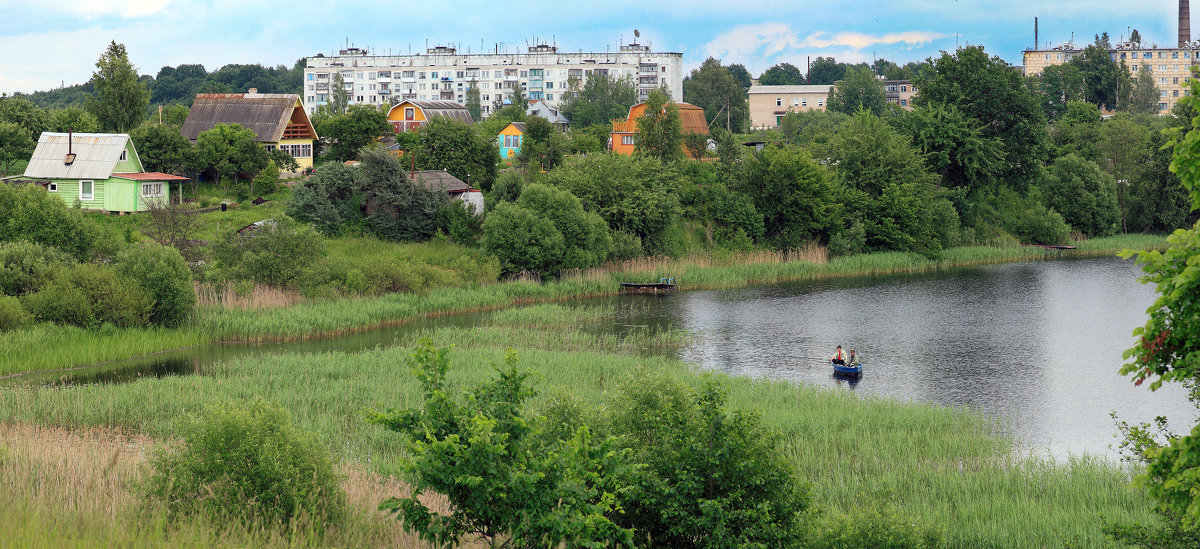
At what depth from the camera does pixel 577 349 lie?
35.8m

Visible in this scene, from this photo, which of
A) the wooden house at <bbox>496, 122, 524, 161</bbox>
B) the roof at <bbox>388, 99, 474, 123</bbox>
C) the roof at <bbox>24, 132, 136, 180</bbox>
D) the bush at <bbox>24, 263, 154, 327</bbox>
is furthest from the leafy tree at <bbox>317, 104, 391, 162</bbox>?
the bush at <bbox>24, 263, 154, 327</bbox>

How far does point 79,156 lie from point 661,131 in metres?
34.0

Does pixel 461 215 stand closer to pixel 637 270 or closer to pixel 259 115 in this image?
pixel 637 270

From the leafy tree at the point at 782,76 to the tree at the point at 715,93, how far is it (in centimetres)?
4589

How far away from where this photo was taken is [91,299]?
34094mm

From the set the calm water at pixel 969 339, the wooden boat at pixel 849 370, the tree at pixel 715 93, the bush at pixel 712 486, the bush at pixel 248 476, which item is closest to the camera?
the bush at pixel 712 486

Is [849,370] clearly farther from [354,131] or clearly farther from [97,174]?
[354,131]

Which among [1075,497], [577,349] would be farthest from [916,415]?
[577,349]

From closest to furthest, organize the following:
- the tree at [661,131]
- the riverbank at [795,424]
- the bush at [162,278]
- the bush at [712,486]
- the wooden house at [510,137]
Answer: the bush at [712,486], the riverbank at [795,424], the bush at [162,278], the tree at [661,131], the wooden house at [510,137]

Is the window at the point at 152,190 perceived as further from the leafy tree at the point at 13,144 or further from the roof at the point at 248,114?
the roof at the point at 248,114

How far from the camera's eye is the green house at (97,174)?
54219 mm

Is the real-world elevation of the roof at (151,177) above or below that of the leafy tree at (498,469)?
above

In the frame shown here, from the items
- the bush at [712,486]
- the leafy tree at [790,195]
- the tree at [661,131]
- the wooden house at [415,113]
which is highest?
the wooden house at [415,113]

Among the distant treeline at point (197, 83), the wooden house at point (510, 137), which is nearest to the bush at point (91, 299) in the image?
the wooden house at point (510, 137)
